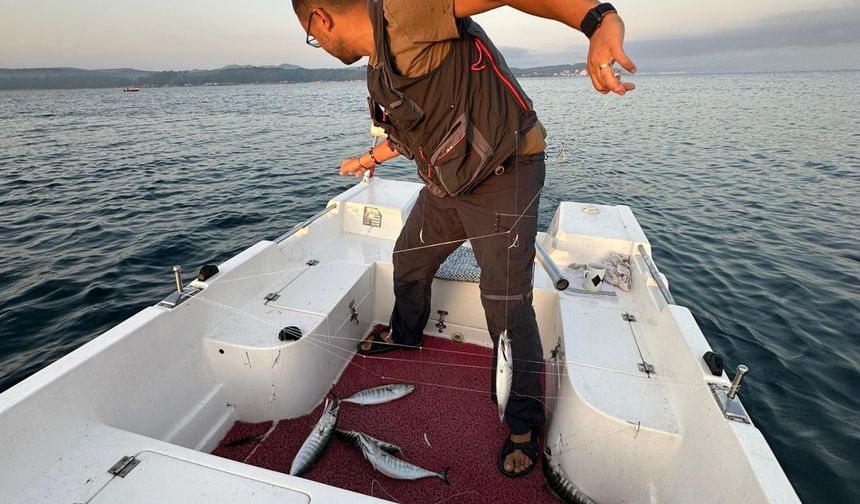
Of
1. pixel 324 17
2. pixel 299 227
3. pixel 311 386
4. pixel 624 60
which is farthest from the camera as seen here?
pixel 299 227

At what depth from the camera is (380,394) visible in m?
3.46

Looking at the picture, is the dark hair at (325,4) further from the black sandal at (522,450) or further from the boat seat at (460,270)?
the black sandal at (522,450)

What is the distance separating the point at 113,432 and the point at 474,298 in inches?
111

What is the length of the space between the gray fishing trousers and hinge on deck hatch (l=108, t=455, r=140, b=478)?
6.62ft

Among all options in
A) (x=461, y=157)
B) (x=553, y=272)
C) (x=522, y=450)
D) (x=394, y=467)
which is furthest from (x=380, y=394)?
(x=461, y=157)

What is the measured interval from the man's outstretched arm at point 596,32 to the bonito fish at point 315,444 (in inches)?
107

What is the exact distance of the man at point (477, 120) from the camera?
1763mm

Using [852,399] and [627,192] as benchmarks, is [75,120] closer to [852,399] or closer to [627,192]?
[627,192]

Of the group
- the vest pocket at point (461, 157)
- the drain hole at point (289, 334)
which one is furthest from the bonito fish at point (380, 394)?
the vest pocket at point (461, 157)

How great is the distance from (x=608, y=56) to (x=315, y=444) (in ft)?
9.33

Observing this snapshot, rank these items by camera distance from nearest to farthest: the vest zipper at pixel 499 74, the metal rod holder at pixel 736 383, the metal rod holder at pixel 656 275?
the metal rod holder at pixel 736 383 < the vest zipper at pixel 499 74 < the metal rod holder at pixel 656 275

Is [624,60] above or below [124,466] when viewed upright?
above

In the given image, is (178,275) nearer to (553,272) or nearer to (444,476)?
(444,476)

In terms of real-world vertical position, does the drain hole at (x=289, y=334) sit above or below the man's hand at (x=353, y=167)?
below
